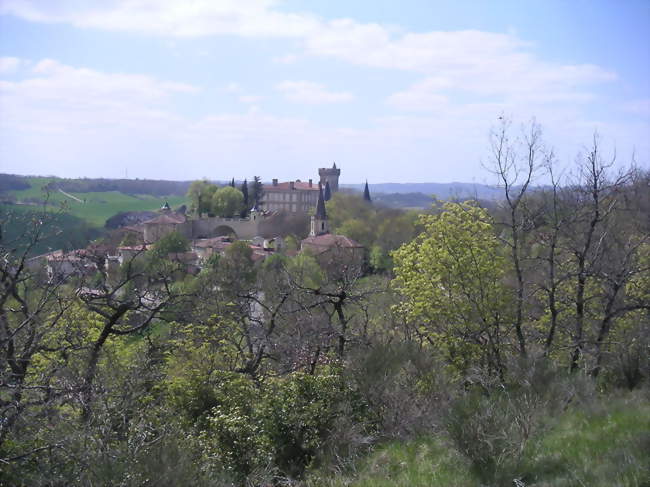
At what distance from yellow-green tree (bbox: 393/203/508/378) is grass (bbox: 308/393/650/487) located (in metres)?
3.41

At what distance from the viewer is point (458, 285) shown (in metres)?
11.7

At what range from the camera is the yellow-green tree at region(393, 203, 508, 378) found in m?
10.8

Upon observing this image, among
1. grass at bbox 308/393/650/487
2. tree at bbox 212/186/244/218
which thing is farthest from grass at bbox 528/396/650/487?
tree at bbox 212/186/244/218

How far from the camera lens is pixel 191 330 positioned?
40.7 feet

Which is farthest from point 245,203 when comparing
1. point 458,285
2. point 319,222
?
point 458,285

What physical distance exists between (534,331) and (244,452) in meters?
7.38

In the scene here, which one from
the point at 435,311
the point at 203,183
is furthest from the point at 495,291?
the point at 203,183

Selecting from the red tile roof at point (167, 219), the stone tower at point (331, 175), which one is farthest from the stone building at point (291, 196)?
the red tile roof at point (167, 219)

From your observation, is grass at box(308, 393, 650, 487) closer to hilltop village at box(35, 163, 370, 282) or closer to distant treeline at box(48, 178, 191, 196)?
hilltop village at box(35, 163, 370, 282)

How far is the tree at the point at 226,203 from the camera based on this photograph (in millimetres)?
77688

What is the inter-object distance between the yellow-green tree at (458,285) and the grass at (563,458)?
3407 millimetres

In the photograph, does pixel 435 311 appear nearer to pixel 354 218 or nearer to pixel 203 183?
pixel 354 218

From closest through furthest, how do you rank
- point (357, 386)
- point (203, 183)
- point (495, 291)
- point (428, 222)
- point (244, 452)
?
point (244, 452)
point (357, 386)
point (495, 291)
point (428, 222)
point (203, 183)

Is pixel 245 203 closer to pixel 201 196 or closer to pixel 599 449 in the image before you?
pixel 201 196
